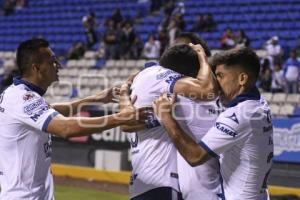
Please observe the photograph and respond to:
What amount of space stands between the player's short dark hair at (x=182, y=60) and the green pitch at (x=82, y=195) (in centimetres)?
676

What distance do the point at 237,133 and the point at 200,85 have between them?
43 centimetres

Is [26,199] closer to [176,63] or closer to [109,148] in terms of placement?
[176,63]

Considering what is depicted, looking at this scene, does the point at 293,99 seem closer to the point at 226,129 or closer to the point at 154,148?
the point at 154,148

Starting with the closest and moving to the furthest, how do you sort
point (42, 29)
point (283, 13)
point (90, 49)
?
point (283, 13) < point (90, 49) < point (42, 29)

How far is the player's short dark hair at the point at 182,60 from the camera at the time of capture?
429cm

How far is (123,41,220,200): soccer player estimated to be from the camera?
421cm

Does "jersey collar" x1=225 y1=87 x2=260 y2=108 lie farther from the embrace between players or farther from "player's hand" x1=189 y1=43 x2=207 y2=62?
"player's hand" x1=189 y1=43 x2=207 y2=62

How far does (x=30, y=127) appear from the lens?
14.0ft

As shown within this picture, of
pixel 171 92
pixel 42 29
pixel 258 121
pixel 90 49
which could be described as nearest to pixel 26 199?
pixel 171 92

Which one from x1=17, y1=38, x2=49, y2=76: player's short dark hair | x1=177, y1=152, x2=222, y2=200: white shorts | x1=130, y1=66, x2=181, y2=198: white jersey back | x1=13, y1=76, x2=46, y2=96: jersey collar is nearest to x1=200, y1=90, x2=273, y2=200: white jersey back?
x1=177, y1=152, x2=222, y2=200: white shorts

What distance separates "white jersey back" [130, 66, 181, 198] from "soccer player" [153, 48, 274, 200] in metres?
0.24

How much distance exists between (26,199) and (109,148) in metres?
9.37

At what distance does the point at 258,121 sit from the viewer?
13.0ft

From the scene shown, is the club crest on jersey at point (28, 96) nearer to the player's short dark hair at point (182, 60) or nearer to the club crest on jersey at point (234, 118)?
the player's short dark hair at point (182, 60)
